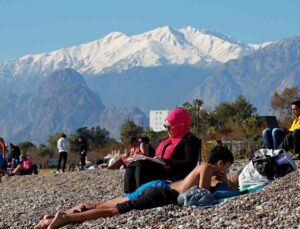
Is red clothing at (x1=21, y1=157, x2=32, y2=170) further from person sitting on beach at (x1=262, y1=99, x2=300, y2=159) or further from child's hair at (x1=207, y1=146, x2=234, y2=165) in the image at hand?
child's hair at (x1=207, y1=146, x2=234, y2=165)

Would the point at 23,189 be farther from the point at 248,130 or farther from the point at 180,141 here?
the point at 248,130

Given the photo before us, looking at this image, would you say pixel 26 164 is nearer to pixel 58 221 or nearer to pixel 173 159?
pixel 173 159

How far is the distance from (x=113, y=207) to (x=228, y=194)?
4.49ft

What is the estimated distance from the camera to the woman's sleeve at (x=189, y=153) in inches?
394

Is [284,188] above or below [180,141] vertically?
below

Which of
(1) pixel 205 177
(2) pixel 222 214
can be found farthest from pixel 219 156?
(2) pixel 222 214

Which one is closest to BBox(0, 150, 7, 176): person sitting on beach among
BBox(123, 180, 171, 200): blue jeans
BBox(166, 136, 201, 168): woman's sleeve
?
BBox(166, 136, 201, 168): woman's sleeve

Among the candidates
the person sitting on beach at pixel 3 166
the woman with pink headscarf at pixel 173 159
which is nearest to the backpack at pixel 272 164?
the woman with pink headscarf at pixel 173 159

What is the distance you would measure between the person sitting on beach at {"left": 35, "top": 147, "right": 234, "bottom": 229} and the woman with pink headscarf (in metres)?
0.32

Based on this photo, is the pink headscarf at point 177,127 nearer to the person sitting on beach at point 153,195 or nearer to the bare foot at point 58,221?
the person sitting on beach at point 153,195

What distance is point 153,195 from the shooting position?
953 cm

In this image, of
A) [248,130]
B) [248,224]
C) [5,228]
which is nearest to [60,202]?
[5,228]

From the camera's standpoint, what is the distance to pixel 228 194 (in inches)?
384

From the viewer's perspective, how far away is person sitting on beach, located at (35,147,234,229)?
938 centimetres
